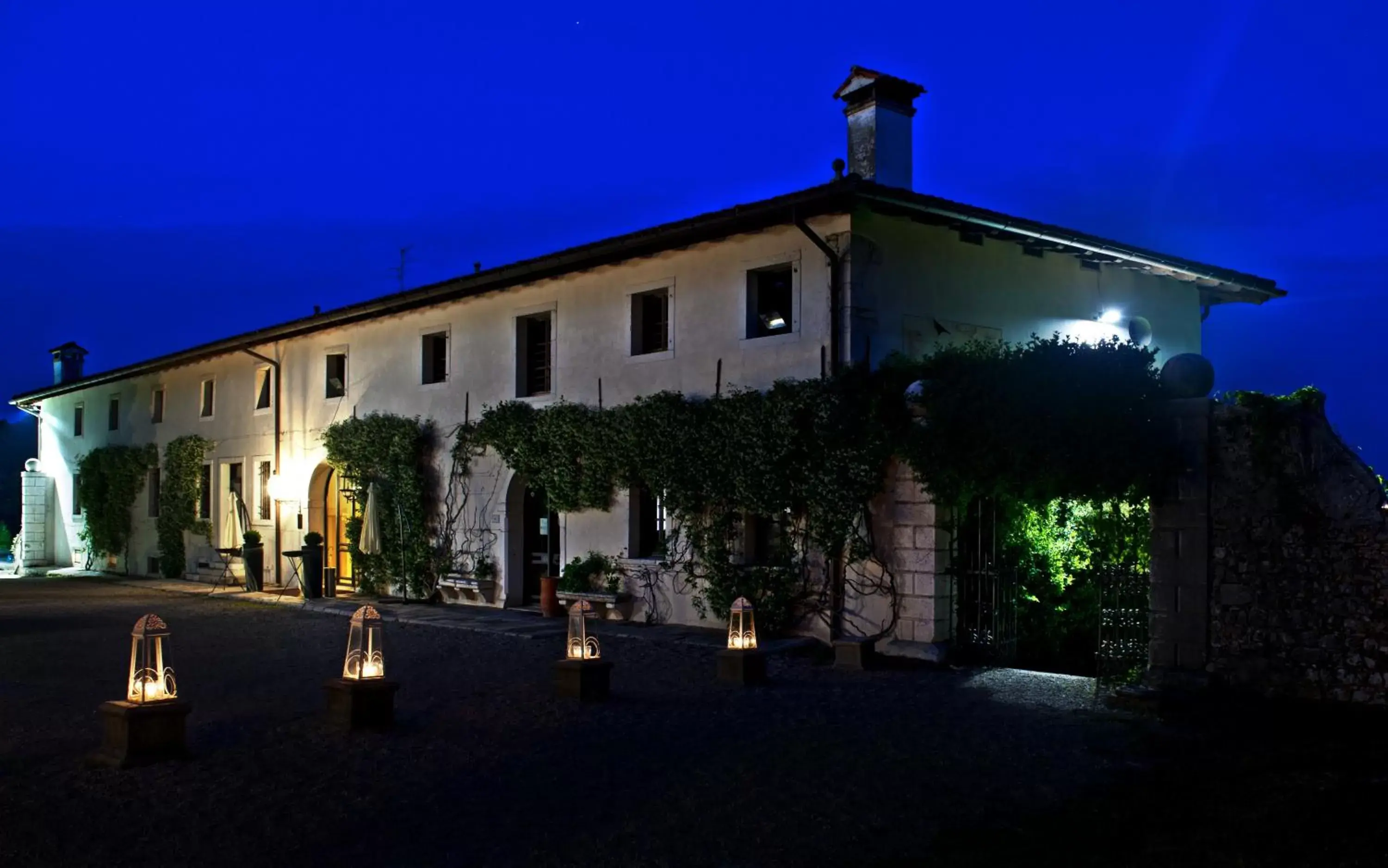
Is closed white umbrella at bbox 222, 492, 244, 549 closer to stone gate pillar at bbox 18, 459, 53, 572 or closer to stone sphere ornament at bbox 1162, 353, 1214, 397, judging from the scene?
stone gate pillar at bbox 18, 459, 53, 572

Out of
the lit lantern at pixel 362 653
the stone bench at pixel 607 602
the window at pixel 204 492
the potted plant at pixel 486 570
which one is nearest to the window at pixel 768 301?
the stone bench at pixel 607 602

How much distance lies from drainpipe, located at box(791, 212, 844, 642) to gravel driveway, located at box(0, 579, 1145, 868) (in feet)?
3.44

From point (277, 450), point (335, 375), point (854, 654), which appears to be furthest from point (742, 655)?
point (277, 450)

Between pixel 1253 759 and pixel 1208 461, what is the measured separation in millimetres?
3044

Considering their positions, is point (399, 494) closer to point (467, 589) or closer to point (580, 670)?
point (467, 589)

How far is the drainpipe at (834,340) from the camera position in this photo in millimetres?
12594

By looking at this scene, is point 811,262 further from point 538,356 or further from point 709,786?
point 709,786

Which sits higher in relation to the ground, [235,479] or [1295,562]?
[235,479]

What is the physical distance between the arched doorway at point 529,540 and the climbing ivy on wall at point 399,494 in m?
1.94

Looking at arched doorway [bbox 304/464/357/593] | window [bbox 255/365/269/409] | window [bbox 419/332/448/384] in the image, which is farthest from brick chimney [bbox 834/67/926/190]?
window [bbox 255/365/269/409]

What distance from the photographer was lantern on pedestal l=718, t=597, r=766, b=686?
10.3m

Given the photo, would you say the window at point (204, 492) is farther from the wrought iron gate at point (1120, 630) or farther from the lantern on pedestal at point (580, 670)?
the wrought iron gate at point (1120, 630)

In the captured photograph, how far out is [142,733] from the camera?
7.18 m

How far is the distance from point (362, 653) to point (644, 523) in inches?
284
